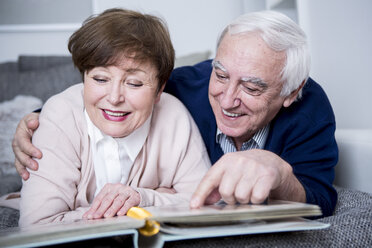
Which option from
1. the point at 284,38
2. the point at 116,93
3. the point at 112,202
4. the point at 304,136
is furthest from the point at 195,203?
the point at 284,38

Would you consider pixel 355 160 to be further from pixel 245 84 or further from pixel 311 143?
pixel 245 84

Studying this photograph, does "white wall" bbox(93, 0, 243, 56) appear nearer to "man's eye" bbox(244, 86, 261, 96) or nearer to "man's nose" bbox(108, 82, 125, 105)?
"man's eye" bbox(244, 86, 261, 96)

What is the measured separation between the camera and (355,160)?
55.5 inches

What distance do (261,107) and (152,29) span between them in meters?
0.44

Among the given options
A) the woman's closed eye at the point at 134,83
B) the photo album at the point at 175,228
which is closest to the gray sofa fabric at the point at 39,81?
the woman's closed eye at the point at 134,83

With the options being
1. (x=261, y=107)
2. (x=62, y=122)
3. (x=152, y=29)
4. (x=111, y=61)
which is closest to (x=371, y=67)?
(x=261, y=107)

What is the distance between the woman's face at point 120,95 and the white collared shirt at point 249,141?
0.37m

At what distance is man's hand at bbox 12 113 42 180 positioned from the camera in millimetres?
1120

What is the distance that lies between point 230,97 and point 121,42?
15.2 inches

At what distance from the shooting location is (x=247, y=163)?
814 millimetres

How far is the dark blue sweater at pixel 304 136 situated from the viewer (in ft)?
3.78

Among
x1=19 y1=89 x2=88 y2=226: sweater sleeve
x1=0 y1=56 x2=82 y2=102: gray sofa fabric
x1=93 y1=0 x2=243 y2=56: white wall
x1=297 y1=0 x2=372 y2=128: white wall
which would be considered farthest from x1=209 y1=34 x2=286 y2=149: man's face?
x1=93 y1=0 x2=243 y2=56: white wall

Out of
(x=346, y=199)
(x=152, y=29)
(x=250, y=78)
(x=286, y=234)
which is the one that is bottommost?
(x=346, y=199)

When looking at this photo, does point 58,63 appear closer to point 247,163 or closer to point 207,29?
point 207,29
